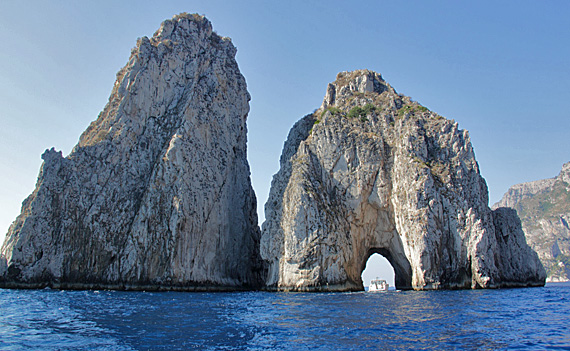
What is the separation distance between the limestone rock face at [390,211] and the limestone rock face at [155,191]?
8.60 metres

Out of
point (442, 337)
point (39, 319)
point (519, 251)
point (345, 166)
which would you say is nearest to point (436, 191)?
point (345, 166)

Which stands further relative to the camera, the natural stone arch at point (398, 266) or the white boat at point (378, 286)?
the white boat at point (378, 286)

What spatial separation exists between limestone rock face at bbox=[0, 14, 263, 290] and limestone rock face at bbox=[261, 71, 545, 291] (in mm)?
8605

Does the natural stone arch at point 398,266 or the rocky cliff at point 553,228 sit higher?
the rocky cliff at point 553,228

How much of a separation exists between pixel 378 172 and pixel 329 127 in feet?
31.9

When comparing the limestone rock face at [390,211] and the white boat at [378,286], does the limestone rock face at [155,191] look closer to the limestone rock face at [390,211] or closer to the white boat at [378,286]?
the limestone rock face at [390,211]

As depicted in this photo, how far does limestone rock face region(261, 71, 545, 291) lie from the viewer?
48.7 meters

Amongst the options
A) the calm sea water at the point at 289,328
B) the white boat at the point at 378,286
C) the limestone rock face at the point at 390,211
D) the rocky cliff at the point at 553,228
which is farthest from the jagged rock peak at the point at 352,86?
the rocky cliff at the point at 553,228

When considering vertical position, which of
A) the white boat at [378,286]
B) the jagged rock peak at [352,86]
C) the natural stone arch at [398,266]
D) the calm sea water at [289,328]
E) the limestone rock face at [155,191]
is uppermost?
the jagged rock peak at [352,86]

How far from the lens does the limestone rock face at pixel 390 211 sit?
4866cm

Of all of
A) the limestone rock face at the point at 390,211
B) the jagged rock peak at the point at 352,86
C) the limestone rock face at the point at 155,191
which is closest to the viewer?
the limestone rock face at the point at 390,211

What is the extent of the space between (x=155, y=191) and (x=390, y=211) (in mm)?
32686

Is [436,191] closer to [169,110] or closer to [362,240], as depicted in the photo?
[362,240]

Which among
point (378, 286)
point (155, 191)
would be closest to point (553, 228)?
point (378, 286)
